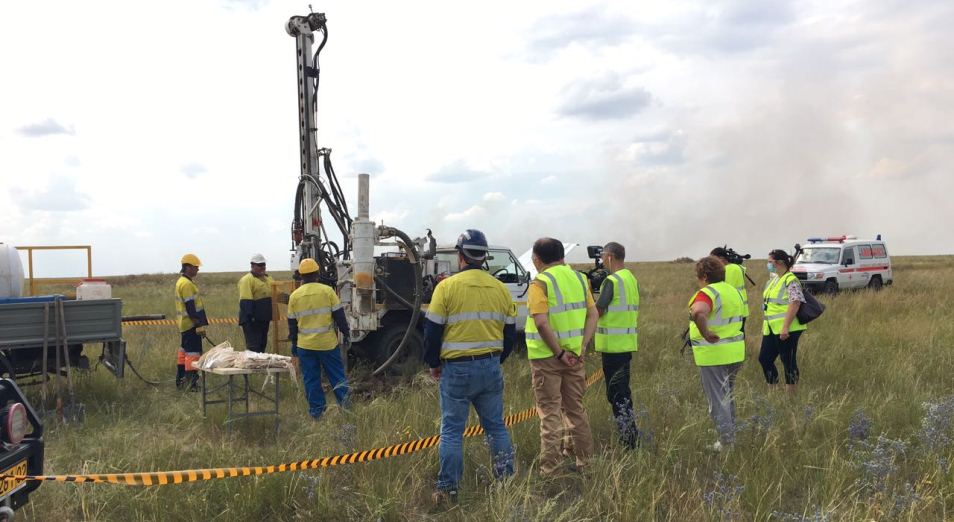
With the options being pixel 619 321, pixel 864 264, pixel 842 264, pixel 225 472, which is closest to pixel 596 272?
pixel 619 321

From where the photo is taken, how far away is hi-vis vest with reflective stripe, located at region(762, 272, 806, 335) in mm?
6637

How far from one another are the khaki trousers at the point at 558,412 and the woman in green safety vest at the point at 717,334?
1.04 metres

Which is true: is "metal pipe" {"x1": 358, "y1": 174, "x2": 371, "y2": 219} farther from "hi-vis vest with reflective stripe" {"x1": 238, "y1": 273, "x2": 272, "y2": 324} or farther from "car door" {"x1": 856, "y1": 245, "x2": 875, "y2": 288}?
"car door" {"x1": 856, "y1": 245, "x2": 875, "y2": 288}

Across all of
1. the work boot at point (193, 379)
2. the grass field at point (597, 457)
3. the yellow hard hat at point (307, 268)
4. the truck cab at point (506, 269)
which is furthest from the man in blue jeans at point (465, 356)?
the truck cab at point (506, 269)

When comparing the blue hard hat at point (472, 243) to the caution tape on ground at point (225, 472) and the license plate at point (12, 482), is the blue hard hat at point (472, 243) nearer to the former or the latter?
the caution tape on ground at point (225, 472)

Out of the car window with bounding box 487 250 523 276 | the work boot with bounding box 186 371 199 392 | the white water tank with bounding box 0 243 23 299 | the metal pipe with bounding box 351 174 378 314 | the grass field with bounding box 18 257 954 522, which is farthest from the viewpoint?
the car window with bounding box 487 250 523 276

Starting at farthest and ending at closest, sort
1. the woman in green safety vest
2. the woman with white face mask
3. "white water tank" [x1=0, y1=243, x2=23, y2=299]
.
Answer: "white water tank" [x1=0, y1=243, x2=23, y2=299], the woman with white face mask, the woman in green safety vest

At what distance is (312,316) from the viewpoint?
659 cm

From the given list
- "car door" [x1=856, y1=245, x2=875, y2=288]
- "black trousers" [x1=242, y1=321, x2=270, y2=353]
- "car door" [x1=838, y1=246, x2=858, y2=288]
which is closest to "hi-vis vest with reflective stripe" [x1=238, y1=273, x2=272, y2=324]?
"black trousers" [x1=242, y1=321, x2=270, y2=353]

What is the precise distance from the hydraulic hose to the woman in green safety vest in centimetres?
405

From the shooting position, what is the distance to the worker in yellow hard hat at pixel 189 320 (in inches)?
315

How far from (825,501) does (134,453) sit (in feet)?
17.0

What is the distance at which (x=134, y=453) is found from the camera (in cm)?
523

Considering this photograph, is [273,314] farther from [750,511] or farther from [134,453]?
[750,511]
